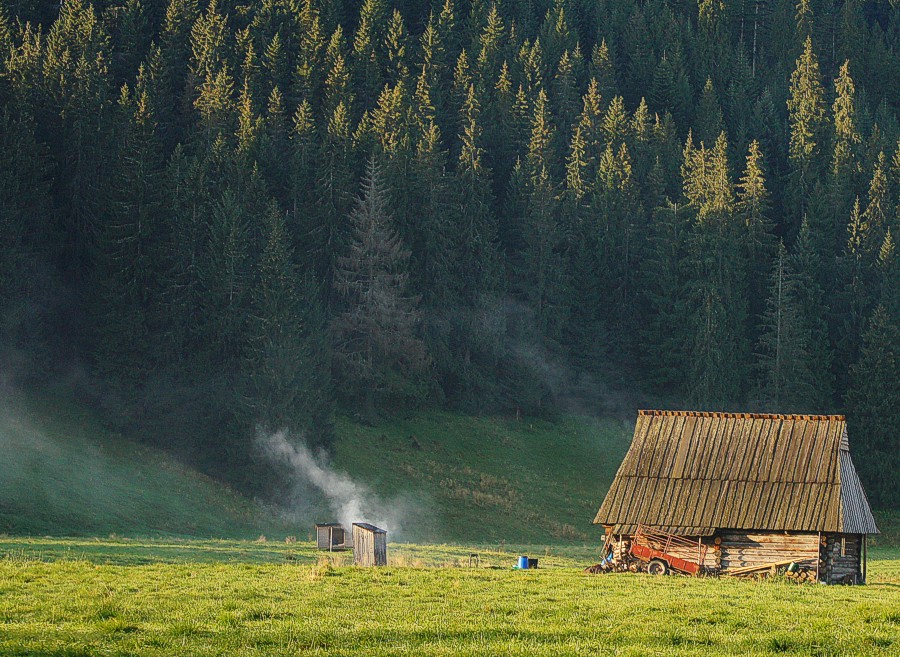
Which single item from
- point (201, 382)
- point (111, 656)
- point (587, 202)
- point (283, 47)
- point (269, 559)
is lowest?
point (111, 656)

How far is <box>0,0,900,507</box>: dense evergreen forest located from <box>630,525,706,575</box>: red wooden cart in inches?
1404

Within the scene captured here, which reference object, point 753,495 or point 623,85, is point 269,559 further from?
point 623,85

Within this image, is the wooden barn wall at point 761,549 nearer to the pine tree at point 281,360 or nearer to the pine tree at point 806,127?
the pine tree at point 281,360

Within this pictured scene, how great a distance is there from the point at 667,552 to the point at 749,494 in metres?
2.87

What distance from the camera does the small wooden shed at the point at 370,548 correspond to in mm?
39125

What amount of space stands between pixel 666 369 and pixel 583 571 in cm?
5634

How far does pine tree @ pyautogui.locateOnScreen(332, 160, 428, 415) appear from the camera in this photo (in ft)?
279

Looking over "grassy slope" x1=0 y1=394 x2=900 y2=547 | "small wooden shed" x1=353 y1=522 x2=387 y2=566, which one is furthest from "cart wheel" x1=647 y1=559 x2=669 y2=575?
"grassy slope" x1=0 y1=394 x2=900 y2=547

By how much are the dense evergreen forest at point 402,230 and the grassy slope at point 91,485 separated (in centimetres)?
281

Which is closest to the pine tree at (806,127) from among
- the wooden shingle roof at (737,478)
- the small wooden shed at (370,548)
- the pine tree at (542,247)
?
the pine tree at (542,247)

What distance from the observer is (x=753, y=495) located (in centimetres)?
4028

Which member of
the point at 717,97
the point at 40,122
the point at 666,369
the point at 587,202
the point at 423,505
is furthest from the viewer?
the point at 717,97

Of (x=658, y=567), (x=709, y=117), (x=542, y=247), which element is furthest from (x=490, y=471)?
(x=709, y=117)

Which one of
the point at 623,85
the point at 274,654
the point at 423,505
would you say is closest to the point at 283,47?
the point at 623,85
